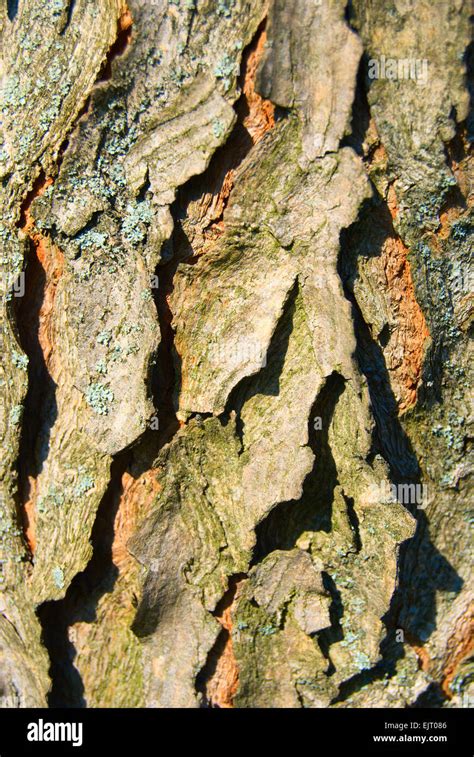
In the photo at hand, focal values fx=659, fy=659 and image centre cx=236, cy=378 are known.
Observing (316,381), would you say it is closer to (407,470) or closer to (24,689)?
(407,470)

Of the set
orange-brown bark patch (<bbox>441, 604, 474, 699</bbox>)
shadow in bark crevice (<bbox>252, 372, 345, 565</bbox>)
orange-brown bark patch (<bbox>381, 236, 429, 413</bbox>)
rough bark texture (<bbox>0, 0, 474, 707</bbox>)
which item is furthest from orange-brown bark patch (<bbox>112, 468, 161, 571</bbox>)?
orange-brown bark patch (<bbox>441, 604, 474, 699</bbox>)

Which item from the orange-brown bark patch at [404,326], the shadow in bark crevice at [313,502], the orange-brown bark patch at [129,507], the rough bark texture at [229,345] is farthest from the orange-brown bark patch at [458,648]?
the orange-brown bark patch at [129,507]

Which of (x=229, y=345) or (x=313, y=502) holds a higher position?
(x=229, y=345)

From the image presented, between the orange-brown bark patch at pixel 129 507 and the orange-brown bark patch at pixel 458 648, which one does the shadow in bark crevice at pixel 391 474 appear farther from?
the orange-brown bark patch at pixel 129 507

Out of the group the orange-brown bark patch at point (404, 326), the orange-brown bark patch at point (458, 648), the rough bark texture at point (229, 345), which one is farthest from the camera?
the orange-brown bark patch at point (458, 648)

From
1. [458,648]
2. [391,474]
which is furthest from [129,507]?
[458,648]

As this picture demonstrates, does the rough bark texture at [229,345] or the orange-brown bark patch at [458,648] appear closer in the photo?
the rough bark texture at [229,345]

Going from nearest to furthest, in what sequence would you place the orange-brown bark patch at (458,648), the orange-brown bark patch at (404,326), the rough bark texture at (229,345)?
1. the rough bark texture at (229,345)
2. the orange-brown bark patch at (404,326)
3. the orange-brown bark patch at (458,648)

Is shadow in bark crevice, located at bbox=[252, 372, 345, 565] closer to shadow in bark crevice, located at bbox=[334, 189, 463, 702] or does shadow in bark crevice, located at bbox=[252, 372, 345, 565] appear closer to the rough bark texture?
the rough bark texture

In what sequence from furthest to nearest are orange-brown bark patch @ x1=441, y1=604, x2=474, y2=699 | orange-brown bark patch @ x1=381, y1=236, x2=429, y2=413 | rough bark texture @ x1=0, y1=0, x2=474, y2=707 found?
1. orange-brown bark patch @ x1=441, y1=604, x2=474, y2=699
2. orange-brown bark patch @ x1=381, y1=236, x2=429, y2=413
3. rough bark texture @ x1=0, y1=0, x2=474, y2=707

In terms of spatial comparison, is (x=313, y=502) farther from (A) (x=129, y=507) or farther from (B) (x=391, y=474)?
(A) (x=129, y=507)
